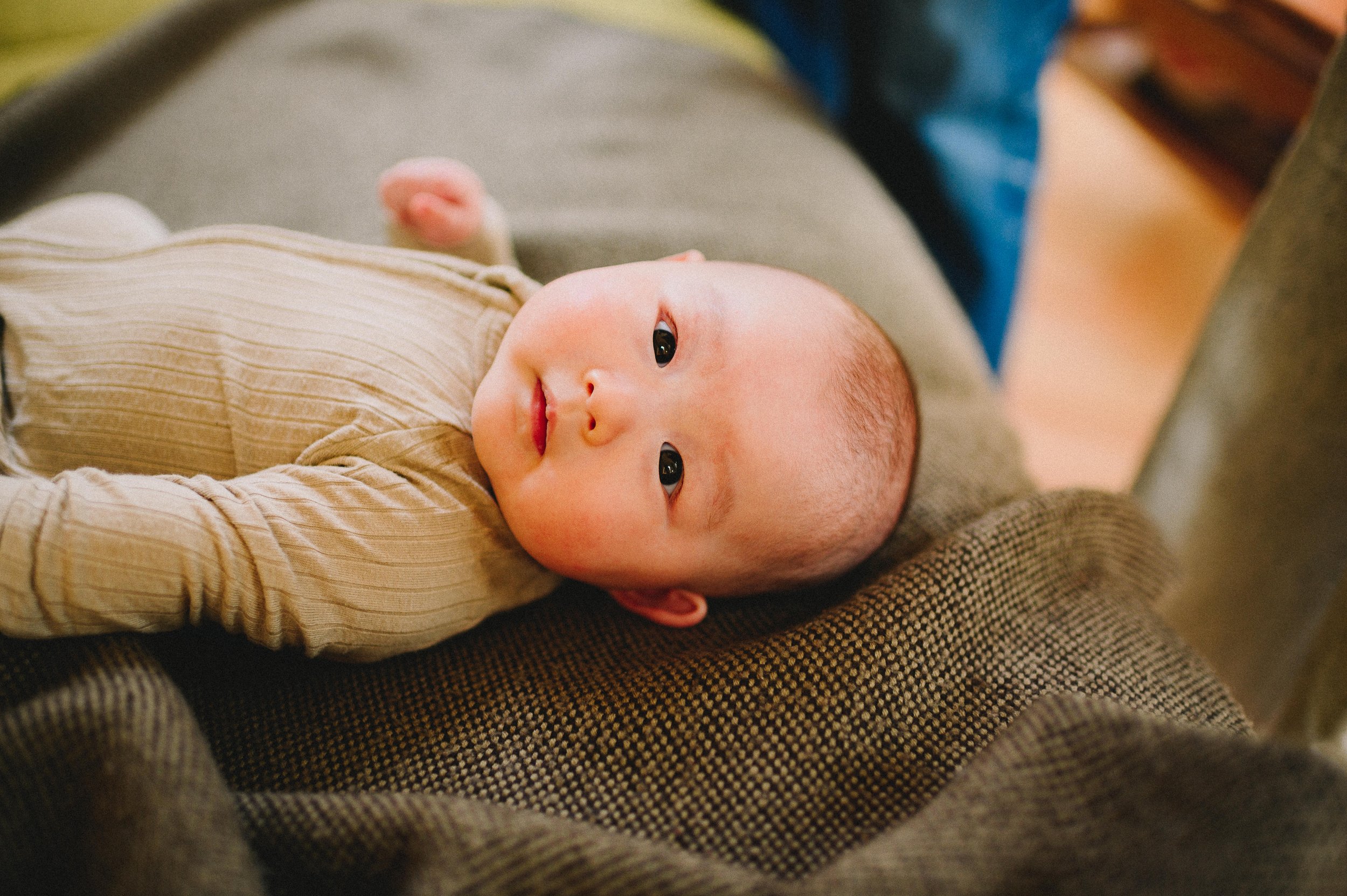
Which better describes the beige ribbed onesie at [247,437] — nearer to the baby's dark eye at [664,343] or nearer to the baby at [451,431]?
the baby at [451,431]

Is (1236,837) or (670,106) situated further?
(670,106)

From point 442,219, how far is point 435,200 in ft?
0.07

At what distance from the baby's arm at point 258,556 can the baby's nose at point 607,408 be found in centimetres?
13

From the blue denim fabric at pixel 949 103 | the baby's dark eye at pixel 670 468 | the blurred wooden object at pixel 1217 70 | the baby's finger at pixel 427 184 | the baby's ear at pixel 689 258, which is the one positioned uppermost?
the blurred wooden object at pixel 1217 70

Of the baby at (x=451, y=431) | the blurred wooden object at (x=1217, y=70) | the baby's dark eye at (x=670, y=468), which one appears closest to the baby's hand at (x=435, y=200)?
the baby at (x=451, y=431)

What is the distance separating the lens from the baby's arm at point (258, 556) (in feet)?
1.84

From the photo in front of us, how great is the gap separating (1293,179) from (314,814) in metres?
1.09

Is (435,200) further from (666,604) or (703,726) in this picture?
(703,726)

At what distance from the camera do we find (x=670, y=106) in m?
1.22

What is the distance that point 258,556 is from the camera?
1.95 ft

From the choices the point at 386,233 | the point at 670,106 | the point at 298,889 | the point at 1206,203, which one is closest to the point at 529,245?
the point at 386,233

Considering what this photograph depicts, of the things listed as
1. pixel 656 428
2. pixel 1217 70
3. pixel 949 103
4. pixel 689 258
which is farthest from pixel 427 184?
pixel 1217 70

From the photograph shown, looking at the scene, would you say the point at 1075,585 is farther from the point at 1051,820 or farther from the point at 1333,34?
the point at 1333,34

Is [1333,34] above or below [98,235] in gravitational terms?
above
